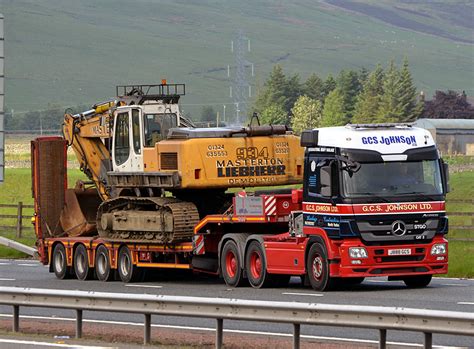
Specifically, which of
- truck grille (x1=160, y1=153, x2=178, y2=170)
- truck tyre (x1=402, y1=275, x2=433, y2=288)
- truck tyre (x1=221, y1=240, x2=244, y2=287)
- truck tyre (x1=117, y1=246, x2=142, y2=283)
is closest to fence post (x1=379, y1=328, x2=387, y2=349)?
truck tyre (x1=402, y1=275, x2=433, y2=288)

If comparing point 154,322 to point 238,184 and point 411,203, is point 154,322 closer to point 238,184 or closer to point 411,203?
point 411,203

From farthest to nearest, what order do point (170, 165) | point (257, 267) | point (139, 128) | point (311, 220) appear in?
point (139, 128)
point (170, 165)
point (257, 267)
point (311, 220)

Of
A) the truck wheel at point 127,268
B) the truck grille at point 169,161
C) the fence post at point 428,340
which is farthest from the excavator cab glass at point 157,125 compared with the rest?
the fence post at point 428,340

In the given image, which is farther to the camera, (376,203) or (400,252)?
(400,252)

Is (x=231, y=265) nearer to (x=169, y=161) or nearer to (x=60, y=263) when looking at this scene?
(x=169, y=161)

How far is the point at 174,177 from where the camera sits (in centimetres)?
2788

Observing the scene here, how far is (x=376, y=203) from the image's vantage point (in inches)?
921

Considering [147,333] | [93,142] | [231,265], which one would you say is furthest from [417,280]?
[93,142]

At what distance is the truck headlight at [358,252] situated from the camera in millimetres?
23234

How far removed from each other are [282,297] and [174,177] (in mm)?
5713

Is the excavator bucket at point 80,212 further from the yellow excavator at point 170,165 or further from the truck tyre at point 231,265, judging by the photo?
the truck tyre at point 231,265

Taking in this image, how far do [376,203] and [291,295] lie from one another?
6.81ft

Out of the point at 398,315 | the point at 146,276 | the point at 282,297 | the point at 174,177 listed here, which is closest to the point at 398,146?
the point at 282,297

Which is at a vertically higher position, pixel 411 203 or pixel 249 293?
pixel 411 203
